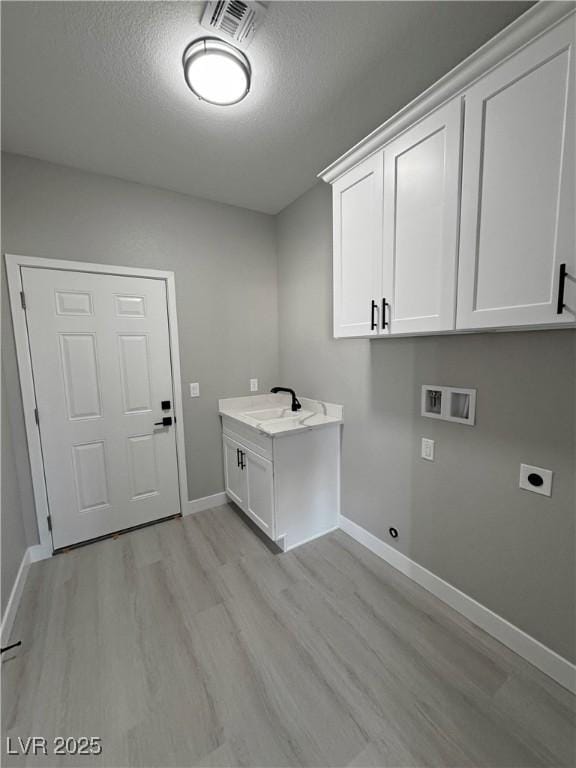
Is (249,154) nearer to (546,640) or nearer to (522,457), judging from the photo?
(522,457)

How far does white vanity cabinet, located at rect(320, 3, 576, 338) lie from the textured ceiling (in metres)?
0.29

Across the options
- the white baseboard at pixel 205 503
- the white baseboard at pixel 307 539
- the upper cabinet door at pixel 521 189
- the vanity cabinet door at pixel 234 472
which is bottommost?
the white baseboard at pixel 307 539

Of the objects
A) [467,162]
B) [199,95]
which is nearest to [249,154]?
[199,95]

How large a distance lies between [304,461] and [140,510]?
4.82 ft

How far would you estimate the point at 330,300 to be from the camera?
239 centimetres

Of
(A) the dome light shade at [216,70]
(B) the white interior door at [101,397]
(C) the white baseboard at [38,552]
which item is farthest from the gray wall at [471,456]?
(C) the white baseboard at [38,552]

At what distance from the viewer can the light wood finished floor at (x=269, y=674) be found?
3.66 ft

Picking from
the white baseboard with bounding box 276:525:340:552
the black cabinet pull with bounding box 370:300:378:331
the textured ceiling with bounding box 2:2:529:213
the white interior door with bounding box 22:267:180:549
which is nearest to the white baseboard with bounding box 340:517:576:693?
the white baseboard with bounding box 276:525:340:552

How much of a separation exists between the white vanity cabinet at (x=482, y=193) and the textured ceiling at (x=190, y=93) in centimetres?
29

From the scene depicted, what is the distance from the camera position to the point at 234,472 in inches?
104

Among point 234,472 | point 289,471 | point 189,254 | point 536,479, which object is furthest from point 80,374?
point 536,479

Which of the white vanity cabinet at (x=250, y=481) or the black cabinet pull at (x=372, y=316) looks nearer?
the black cabinet pull at (x=372, y=316)

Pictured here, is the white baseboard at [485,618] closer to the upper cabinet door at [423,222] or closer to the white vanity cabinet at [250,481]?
the white vanity cabinet at [250,481]

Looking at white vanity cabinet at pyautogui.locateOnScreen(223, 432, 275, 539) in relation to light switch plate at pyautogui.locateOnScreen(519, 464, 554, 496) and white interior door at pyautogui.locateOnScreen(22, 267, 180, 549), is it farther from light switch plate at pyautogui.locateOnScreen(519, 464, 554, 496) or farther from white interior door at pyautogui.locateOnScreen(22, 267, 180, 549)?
light switch plate at pyautogui.locateOnScreen(519, 464, 554, 496)
